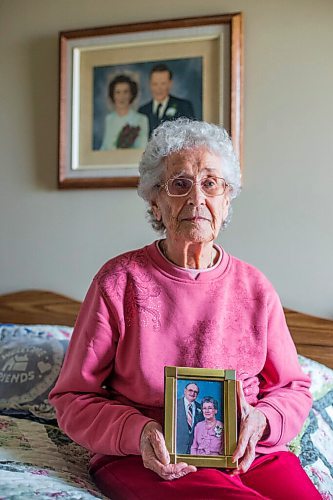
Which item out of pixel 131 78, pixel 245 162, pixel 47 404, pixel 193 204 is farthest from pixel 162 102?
pixel 47 404

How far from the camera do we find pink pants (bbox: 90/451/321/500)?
1.13m

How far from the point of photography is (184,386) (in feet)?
3.83

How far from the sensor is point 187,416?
3.79ft

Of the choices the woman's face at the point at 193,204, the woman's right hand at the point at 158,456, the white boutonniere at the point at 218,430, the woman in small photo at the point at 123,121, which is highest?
the woman in small photo at the point at 123,121

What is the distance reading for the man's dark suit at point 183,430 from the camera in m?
1.14

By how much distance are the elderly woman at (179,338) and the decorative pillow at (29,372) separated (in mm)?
420

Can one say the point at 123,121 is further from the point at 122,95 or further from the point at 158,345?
the point at 158,345

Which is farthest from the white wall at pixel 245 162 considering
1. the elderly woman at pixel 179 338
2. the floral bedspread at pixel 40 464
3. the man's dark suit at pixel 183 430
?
the man's dark suit at pixel 183 430

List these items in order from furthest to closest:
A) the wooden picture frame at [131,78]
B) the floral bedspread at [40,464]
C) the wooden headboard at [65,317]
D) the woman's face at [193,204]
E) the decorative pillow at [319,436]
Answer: the wooden picture frame at [131,78]
the wooden headboard at [65,317]
the decorative pillow at [319,436]
the woman's face at [193,204]
the floral bedspread at [40,464]

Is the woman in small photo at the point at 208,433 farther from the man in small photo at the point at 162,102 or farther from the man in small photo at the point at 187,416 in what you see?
the man in small photo at the point at 162,102

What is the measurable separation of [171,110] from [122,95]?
0.67 ft

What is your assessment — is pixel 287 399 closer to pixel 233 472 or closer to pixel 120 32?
pixel 233 472

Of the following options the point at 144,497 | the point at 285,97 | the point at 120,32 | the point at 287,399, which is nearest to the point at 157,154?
the point at 287,399

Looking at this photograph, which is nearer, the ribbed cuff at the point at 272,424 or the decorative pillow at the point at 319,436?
the ribbed cuff at the point at 272,424
